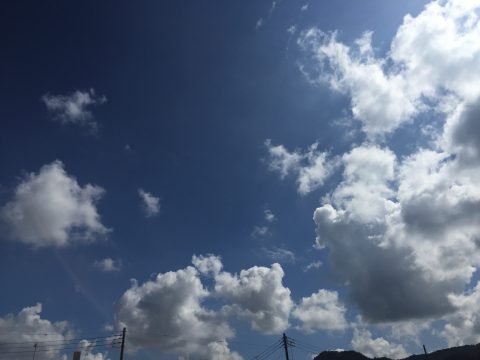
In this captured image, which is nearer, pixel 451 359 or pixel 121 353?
pixel 121 353

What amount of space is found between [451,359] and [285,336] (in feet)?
262

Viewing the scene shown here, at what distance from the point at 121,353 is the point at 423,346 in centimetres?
6774

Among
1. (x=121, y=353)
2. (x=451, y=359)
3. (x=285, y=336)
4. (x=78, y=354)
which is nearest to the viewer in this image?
(x=78, y=354)

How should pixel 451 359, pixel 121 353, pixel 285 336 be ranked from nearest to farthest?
pixel 121 353 < pixel 285 336 < pixel 451 359

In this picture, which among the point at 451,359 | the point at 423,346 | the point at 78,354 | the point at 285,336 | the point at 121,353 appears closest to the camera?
the point at 78,354

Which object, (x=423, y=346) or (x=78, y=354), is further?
(x=423, y=346)

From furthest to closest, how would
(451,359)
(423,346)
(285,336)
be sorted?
(451,359)
(423,346)
(285,336)

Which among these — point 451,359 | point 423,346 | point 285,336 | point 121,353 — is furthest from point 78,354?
point 451,359

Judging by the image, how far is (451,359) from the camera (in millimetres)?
124625

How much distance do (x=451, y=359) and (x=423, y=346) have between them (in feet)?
143

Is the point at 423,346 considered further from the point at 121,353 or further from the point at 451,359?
the point at 121,353

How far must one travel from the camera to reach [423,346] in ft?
301

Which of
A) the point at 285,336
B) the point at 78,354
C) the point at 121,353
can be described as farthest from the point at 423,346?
the point at 78,354

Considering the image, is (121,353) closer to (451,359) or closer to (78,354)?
(78,354)
